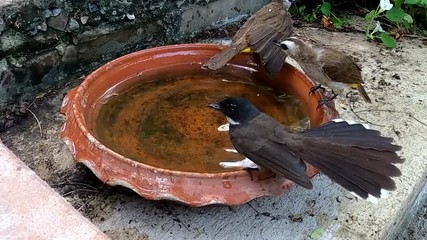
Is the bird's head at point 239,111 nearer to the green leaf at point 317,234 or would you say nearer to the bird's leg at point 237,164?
the bird's leg at point 237,164

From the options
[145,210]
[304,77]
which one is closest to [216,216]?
[145,210]

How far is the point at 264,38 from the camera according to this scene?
403cm

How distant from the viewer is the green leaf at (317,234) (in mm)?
3019

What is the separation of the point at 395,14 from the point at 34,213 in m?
3.78

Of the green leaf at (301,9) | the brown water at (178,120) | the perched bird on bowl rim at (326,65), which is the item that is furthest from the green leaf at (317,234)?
the green leaf at (301,9)

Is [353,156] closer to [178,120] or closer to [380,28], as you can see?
[178,120]

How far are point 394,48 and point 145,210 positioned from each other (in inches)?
110

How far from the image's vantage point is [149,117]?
3.57m

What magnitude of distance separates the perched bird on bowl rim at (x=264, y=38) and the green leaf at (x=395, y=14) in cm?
103

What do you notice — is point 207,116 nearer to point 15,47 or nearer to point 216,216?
point 216,216

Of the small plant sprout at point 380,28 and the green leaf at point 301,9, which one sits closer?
the small plant sprout at point 380,28

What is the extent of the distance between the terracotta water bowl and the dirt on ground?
273 mm

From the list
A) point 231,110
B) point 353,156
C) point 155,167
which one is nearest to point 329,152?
point 353,156

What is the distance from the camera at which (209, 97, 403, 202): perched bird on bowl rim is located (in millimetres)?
2717
